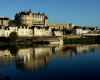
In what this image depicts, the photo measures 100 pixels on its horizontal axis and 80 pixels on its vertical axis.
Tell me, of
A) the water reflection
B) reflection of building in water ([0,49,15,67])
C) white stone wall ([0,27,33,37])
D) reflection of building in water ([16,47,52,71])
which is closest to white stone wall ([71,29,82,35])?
white stone wall ([0,27,33,37])

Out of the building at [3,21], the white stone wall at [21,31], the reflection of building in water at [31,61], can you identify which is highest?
the building at [3,21]

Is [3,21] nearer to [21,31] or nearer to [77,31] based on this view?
[21,31]

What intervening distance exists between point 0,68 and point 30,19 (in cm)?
4997

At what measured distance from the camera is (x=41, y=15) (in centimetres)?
6762

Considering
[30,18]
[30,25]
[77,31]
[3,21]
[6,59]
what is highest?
[30,18]

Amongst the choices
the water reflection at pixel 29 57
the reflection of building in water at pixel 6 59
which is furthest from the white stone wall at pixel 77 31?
the reflection of building in water at pixel 6 59

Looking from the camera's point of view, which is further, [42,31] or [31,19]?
[31,19]

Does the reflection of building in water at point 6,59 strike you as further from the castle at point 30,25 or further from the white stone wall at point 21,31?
the castle at point 30,25

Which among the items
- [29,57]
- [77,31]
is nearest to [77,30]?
[77,31]

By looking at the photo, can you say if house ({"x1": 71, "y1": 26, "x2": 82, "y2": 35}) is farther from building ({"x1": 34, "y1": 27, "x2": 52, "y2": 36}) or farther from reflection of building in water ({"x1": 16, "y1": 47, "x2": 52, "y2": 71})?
reflection of building in water ({"x1": 16, "y1": 47, "x2": 52, "y2": 71})

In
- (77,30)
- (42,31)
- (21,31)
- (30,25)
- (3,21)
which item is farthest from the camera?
(77,30)

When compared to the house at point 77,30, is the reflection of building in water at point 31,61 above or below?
below

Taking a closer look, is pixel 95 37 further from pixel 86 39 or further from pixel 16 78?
pixel 16 78

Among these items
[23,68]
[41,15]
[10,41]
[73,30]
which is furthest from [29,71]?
[73,30]
